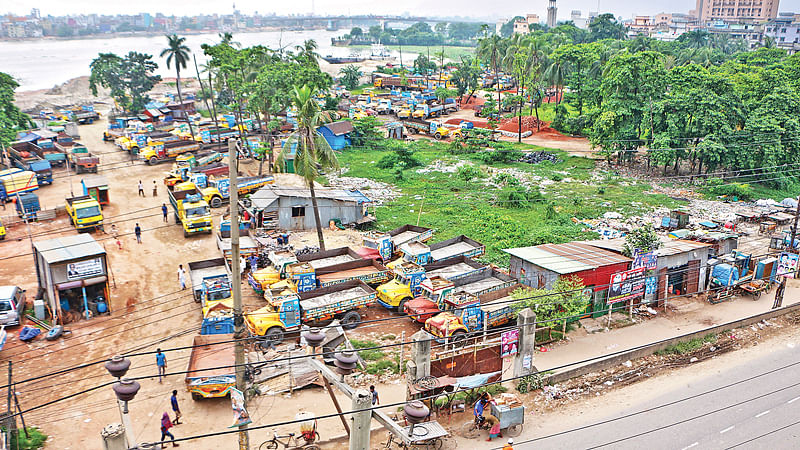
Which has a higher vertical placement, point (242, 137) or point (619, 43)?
point (619, 43)

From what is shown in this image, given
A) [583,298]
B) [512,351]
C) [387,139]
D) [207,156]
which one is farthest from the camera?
[387,139]

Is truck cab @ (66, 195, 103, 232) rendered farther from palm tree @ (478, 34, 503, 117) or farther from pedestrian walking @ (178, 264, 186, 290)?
palm tree @ (478, 34, 503, 117)

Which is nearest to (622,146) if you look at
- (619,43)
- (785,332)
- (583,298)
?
(785,332)

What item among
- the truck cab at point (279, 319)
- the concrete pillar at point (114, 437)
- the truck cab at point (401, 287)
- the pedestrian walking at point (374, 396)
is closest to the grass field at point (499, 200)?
the truck cab at point (401, 287)

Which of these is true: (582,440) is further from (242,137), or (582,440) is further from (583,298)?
(242,137)

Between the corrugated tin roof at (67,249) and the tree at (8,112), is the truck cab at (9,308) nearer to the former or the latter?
the corrugated tin roof at (67,249)

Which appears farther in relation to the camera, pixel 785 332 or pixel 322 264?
pixel 322 264

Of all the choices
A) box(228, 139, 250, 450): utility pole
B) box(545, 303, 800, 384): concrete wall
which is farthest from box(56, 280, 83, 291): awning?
box(545, 303, 800, 384): concrete wall
